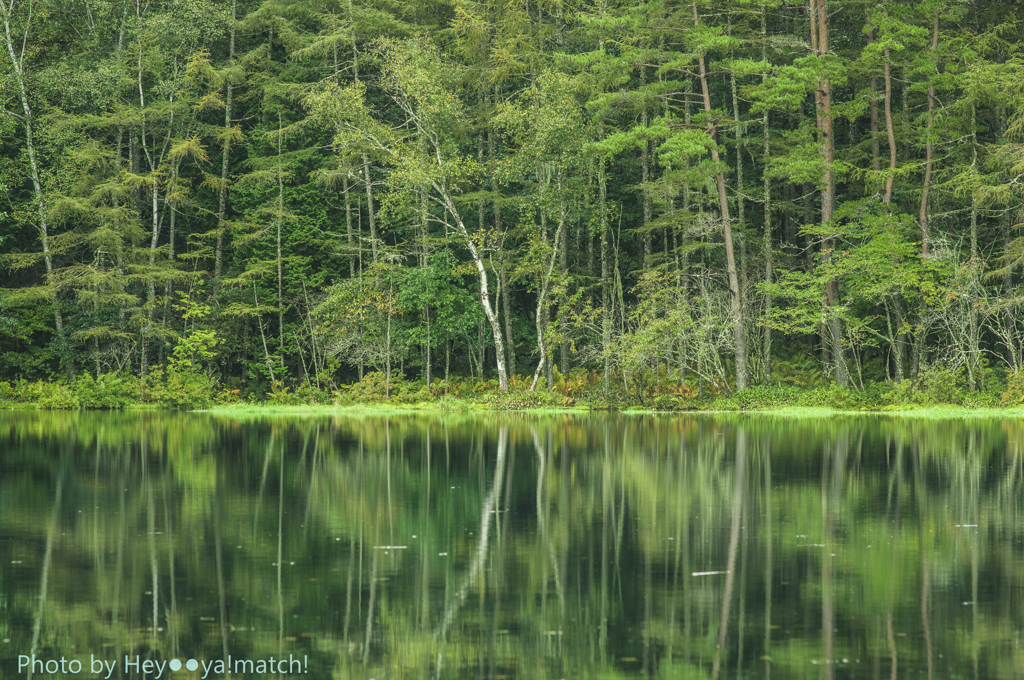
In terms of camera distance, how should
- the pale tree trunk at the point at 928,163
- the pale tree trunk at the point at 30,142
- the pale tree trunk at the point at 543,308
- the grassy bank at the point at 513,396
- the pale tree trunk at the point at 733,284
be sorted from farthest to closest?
the pale tree trunk at the point at 30,142
the pale tree trunk at the point at 543,308
the pale tree trunk at the point at 733,284
the pale tree trunk at the point at 928,163
the grassy bank at the point at 513,396

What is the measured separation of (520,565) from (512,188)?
32.2 m

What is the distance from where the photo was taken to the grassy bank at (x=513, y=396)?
30.6 m

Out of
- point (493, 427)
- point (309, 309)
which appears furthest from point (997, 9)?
point (309, 309)

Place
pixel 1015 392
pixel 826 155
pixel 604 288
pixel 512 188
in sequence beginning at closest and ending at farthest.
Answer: pixel 1015 392 < pixel 826 155 < pixel 604 288 < pixel 512 188

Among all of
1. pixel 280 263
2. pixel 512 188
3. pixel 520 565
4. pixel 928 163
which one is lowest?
pixel 520 565

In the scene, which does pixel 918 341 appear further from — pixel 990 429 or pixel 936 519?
pixel 936 519

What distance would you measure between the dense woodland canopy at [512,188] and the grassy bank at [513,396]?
76cm

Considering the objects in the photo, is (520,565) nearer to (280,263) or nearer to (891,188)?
(891,188)

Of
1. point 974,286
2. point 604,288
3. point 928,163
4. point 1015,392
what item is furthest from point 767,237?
point 1015,392

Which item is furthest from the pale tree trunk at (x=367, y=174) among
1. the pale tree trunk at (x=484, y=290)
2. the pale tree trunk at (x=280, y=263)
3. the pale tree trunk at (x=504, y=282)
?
the pale tree trunk at (x=504, y=282)

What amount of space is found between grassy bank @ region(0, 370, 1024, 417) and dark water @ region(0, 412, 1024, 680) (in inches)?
545

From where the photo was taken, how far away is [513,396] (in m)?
33.6

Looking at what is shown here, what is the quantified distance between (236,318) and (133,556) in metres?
30.0

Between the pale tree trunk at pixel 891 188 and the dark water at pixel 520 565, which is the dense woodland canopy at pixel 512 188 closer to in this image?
the pale tree trunk at pixel 891 188
